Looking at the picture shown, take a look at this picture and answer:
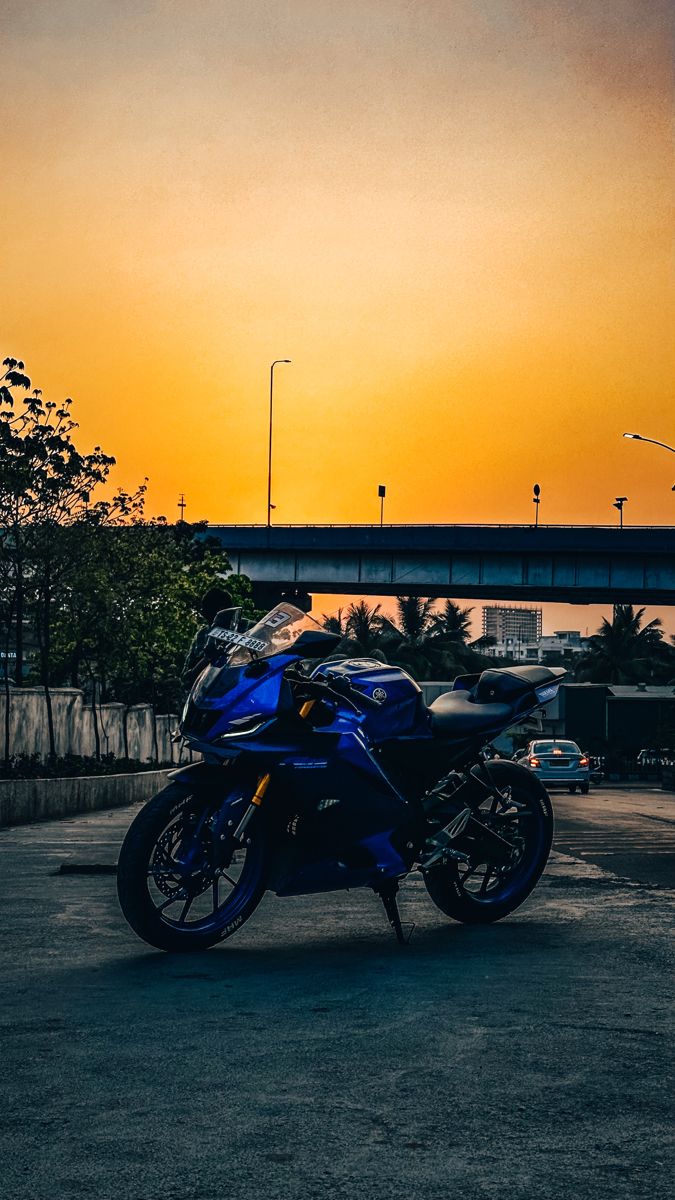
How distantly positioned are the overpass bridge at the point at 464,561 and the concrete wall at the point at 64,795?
41176 mm

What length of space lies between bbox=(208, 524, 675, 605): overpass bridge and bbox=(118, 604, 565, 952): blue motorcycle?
60080 millimetres

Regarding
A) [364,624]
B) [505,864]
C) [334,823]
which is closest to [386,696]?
[334,823]

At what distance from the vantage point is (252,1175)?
3928mm

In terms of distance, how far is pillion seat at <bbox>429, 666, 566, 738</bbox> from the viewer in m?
8.16

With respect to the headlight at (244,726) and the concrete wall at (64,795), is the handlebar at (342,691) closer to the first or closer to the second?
the headlight at (244,726)

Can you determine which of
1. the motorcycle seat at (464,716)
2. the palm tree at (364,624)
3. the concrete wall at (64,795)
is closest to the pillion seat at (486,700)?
the motorcycle seat at (464,716)

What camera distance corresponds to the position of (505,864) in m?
8.41

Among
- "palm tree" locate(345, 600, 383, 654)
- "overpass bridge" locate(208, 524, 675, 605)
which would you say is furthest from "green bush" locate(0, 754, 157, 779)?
"palm tree" locate(345, 600, 383, 654)

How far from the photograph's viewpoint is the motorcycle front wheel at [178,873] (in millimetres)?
7148

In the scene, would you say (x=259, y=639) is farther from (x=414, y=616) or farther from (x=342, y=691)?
(x=414, y=616)

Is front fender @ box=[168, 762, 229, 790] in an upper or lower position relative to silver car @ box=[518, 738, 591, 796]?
upper

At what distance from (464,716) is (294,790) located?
47.4 inches

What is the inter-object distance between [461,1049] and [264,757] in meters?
2.34

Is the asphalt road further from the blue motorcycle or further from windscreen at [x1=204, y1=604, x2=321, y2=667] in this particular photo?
windscreen at [x1=204, y1=604, x2=321, y2=667]
